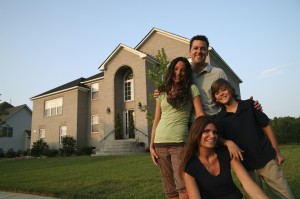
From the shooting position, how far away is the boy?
109 inches

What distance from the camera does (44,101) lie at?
27.6 metres

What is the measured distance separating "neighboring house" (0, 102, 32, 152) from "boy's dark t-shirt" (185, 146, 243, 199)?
127 feet

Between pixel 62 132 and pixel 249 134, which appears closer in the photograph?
pixel 249 134

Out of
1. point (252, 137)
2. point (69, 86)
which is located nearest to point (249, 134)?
point (252, 137)

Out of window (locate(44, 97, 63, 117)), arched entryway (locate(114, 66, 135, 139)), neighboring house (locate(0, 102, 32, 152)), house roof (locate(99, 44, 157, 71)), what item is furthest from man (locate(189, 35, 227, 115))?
neighboring house (locate(0, 102, 32, 152))

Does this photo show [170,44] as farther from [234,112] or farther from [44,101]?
[234,112]

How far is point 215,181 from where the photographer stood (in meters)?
2.49

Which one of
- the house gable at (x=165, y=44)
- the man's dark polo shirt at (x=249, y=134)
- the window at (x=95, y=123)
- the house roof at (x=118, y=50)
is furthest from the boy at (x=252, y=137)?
the window at (x=95, y=123)

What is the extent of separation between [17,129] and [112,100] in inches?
940

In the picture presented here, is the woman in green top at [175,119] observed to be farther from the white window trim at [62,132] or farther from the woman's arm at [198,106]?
the white window trim at [62,132]

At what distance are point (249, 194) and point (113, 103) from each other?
61.6 ft

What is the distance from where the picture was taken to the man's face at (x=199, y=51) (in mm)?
3096

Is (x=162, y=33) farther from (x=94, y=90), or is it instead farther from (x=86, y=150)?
(x=86, y=150)

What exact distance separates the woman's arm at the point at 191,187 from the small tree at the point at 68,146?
21.0 m
